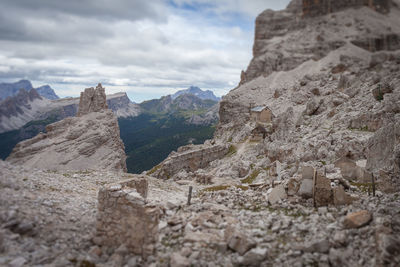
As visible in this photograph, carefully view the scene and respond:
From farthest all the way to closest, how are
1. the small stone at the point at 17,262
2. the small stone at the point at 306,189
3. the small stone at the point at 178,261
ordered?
the small stone at the point at 306,189 < the small stone at the point at 178,261 < the small stone at the point at 17,262

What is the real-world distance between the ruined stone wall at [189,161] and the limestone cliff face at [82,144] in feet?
36.3

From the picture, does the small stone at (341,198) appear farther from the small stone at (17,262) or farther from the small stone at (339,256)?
the small stone at (17,262)

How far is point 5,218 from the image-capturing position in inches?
400

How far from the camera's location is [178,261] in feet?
31.6

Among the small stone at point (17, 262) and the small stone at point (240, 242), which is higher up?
the small stone at point (240, 242)

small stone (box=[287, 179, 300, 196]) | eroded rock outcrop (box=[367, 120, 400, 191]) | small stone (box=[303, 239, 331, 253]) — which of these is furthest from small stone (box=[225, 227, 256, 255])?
eroded rock outcrop (box=[367, 120, 400, 191])

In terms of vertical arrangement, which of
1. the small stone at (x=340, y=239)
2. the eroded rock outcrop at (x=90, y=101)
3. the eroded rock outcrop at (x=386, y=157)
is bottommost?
the small stone at (x=340, y=239)

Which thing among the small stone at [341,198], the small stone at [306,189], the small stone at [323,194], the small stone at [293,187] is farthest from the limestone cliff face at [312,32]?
the small stone at [341,198]

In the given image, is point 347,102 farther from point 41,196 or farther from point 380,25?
point 380,25

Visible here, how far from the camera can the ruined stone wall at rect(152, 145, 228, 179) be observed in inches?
1598

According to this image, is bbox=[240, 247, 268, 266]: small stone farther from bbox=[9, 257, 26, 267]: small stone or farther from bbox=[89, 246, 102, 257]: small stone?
bbox=[9, 257, 26, 267]: small stone

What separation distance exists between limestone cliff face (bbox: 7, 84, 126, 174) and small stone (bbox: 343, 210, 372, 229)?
38430 mm

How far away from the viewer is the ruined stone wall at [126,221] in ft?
35.1

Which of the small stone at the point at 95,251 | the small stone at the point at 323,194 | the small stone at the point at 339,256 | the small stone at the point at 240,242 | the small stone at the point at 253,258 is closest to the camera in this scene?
the small stone at the point at 339,256
